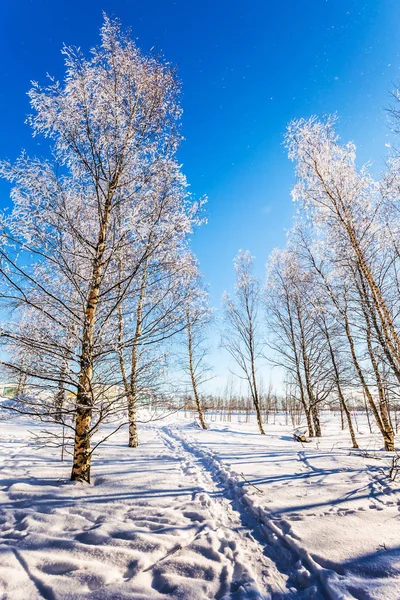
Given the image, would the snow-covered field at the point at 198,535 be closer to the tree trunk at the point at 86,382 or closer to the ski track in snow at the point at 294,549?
the ski track in snow at the point at 294,549

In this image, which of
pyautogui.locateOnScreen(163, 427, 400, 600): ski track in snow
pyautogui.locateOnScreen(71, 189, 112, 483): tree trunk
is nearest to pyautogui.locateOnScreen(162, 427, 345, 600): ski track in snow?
pyautogui.locateOnScreen(163, 427, 400, 600): ski track in snow

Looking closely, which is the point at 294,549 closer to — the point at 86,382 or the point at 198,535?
the point at 198,535

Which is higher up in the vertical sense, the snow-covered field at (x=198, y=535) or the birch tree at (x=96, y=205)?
the birch tree at (x=96, y=205)

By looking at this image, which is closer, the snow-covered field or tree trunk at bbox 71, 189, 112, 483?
the snow-covered field

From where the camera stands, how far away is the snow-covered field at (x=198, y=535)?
1830mm

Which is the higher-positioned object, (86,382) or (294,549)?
(86,382)

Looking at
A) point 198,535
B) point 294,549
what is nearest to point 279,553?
point 294,549

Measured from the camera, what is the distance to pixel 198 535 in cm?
255

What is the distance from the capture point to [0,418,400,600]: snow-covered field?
72.1 inches

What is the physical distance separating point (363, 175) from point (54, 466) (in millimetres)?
10005

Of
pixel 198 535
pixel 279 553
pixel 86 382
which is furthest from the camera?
pixel 86 382

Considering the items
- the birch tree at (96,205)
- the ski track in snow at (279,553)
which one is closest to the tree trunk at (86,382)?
the birch tree at (96,205)

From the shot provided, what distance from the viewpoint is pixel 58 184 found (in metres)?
3.83

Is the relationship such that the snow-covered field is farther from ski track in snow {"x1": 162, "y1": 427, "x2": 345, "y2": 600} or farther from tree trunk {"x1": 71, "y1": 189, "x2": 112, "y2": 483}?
tree trunk {"x1": 71, "y1": 189, "x2": 112, "y2": 483}
